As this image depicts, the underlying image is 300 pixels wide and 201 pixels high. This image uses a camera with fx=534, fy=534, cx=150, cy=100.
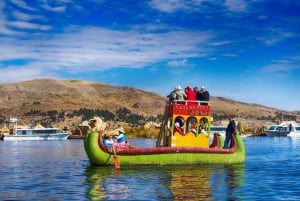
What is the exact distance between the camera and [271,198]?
23.1m

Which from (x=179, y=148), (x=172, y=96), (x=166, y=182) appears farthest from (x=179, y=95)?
(x=166, y=182)

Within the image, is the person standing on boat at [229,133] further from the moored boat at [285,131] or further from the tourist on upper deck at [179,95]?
the moored boat at [285,131]

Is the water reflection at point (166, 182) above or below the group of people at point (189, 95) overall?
below

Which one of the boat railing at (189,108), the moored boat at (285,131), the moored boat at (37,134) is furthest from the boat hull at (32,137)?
the boat railing at (189,108)

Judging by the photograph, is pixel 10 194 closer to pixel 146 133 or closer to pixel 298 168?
pixel 298 168

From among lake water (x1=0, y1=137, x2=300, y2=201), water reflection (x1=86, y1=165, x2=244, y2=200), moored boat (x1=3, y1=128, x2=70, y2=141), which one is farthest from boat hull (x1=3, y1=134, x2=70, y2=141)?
water reflection (x1=86, y1=165, x2=244, y2=200)

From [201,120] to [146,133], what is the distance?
91780mm

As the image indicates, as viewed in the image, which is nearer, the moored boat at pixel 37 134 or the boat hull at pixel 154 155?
the boat hull at pixel 154 155

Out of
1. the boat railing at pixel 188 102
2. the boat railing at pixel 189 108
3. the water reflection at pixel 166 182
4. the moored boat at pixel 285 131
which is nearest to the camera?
the water reflection at pixel 166 182

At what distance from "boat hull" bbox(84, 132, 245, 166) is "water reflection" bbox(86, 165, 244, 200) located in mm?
605

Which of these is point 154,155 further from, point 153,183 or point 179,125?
point 153,183

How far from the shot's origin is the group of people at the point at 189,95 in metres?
37.1

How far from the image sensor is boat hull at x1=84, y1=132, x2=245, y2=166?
114ft

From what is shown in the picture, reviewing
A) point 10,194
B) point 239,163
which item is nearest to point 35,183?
point 10,194
